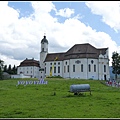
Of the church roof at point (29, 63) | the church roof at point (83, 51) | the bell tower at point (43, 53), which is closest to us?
the church roof at point (83, 51)

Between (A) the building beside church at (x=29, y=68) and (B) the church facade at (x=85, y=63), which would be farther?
(A) the building beside church at (x=29, y=68)

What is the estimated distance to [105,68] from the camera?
8806 cm

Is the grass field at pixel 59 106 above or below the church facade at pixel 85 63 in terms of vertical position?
below

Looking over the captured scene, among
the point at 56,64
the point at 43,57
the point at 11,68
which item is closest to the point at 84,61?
the point at 56,64

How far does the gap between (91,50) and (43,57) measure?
25.8 metres

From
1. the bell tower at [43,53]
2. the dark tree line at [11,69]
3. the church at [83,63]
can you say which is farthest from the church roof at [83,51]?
the dark tree line at [11,69]

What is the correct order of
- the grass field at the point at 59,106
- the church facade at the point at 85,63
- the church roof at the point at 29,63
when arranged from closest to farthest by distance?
the grass field at the point at 59,106
the church facade at the point at 85,63
the church roof at the point at 29,63

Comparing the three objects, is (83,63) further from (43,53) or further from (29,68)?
(29,68)

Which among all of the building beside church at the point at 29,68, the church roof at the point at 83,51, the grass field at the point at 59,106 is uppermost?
the church roof at the point at 83,51

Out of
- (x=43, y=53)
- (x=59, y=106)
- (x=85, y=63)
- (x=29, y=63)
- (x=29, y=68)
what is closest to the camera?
(x=59, y=106)

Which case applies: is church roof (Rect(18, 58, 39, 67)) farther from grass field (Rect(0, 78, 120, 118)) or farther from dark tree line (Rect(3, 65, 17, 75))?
grass field (Rect(0, 78, 120, 118))

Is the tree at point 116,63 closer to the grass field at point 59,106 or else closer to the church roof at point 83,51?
the church roof at point 83,51

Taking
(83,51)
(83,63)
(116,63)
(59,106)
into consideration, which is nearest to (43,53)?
(83,51)

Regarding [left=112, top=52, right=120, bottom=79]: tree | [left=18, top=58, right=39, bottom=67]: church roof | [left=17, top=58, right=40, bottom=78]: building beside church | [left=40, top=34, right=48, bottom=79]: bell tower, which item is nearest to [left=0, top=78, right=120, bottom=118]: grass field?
[left=112, top=52, right=120, bottom=79]: tree
